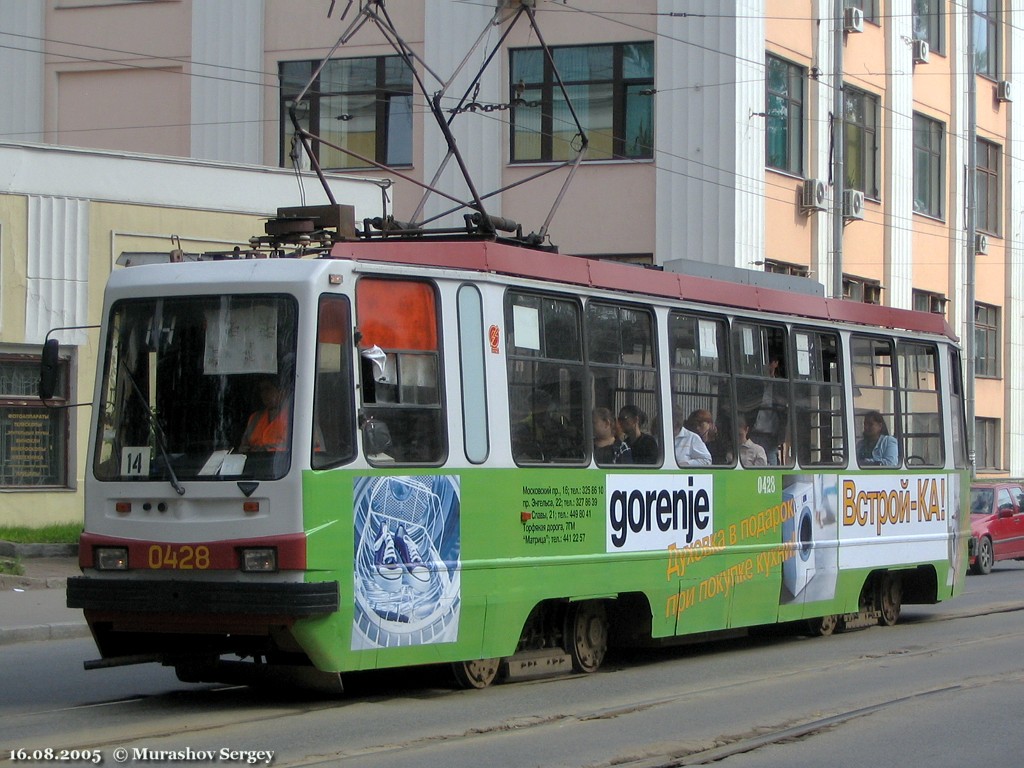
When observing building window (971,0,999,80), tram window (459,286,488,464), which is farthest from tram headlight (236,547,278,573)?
building window (971,0,999,80)

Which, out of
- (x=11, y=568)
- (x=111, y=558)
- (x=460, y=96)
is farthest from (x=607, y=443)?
(x=460, y=96)

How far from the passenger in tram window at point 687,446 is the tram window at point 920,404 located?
3.70 meters

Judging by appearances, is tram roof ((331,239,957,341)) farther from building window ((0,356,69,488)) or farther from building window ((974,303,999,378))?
building window ((974,303,999,378))

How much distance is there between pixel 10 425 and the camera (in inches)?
855

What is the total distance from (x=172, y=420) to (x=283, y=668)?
1684mm

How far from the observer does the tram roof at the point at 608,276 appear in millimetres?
10297

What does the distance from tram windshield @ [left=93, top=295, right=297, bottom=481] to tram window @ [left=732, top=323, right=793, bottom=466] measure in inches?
A: 194

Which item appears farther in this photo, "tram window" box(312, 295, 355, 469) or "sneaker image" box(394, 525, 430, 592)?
"sneaker image" box(394, 525, 430, 592)

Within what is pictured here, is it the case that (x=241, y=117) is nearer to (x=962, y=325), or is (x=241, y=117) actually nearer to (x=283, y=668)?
(x=962, y=325)

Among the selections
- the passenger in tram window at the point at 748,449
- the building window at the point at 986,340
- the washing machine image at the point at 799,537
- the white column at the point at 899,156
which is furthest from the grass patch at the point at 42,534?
the building window at the point at 986,340

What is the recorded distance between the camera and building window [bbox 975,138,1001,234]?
1545 inches

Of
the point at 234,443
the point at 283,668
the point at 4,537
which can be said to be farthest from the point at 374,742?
the point at 4,537

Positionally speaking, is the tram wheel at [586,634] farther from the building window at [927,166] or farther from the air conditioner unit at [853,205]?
the building window at [927,166]

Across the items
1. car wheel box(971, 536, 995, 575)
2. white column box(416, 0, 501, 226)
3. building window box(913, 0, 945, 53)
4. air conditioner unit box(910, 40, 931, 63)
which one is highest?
building window box(913, 0, 945, 53)
